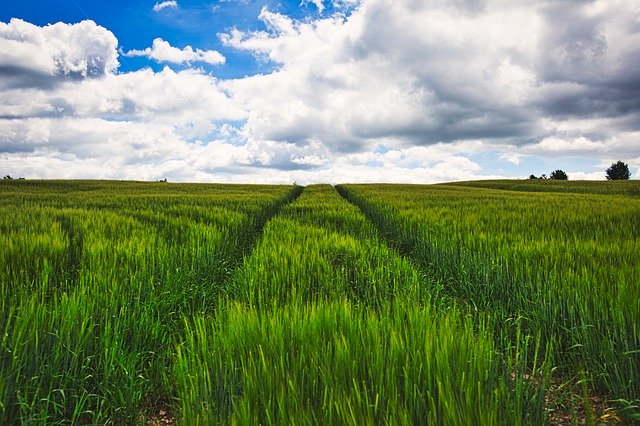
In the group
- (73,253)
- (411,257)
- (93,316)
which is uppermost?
(73,253)

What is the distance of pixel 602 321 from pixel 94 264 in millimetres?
4317

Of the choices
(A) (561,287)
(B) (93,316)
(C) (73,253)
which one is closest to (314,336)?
Answer: (B) (93,316)

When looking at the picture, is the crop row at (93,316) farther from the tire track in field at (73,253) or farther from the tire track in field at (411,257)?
the tire track in field at (411,257)

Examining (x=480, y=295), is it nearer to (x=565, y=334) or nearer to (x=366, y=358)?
(x=565, y=334)

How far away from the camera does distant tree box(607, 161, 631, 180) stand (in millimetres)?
94438

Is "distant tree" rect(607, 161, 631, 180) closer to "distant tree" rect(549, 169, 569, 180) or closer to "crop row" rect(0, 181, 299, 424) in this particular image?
"distant tree" rect(549, 169, 569, 180)

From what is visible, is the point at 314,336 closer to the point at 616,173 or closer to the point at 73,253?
the point at 73,253

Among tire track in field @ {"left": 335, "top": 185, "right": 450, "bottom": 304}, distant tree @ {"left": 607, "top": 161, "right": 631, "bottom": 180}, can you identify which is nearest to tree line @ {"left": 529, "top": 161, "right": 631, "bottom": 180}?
distant tree @ {"left": 607, "top": 161, "right": 631, "bottom": 180}

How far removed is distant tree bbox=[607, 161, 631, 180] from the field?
112441 mm

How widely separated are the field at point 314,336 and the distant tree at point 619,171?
112441 mm

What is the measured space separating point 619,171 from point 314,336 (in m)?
119

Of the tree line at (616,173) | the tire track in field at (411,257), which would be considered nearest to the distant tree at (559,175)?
the tree line at (616,173)

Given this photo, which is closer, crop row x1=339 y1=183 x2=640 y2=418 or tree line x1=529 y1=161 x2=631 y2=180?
crop row x1=339 y1=183 x2=640 y2=418

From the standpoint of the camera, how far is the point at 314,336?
2.20 m
